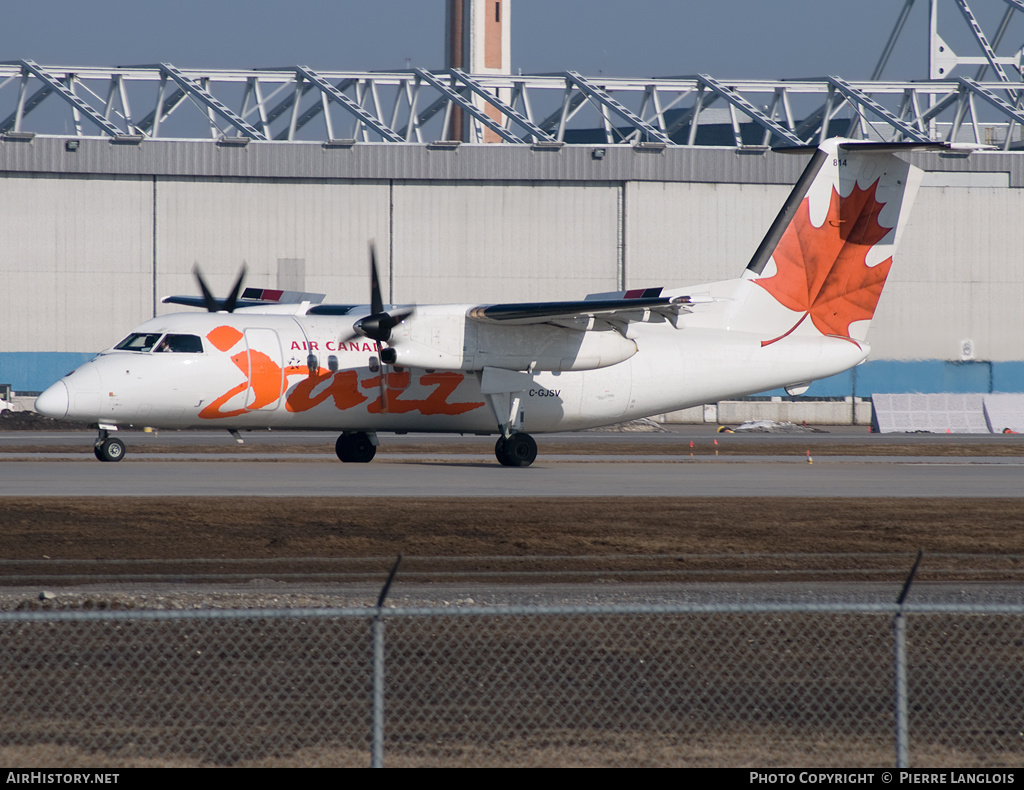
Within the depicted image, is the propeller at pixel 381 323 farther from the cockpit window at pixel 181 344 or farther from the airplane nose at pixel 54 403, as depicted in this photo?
the airplane nose at pixel 54 403

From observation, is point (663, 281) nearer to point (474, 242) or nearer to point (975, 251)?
point (474, 242)

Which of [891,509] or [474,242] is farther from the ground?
[474,242]

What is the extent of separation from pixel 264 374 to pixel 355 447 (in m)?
4.02

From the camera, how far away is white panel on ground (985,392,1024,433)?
52844 mm

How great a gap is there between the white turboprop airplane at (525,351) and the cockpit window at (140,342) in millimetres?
50

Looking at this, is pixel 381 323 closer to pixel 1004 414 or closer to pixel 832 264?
pixel 832 264

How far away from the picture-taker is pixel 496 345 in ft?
96.5

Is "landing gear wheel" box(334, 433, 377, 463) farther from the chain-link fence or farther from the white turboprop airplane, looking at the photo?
the chain-link fence

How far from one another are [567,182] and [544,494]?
40.3 metres

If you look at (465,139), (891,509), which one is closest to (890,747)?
(891,509)

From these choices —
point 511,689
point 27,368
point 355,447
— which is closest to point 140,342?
point 355,447

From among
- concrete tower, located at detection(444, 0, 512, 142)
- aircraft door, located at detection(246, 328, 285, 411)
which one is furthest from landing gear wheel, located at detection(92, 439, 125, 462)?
concrete tower, located at detection(444, 0, 512, 142)

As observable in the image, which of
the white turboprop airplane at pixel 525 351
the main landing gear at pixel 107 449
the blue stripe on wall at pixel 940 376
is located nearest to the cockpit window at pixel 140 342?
the white turboprop airplane at pixel 525 351

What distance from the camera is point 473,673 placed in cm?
1084
